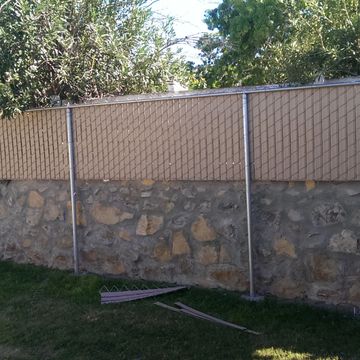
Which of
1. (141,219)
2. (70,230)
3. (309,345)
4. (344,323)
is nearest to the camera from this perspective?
(309,345)

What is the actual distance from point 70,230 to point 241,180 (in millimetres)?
2323

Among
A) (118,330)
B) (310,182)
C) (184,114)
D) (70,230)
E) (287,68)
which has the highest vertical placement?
(287,68)

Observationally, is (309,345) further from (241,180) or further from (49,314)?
(49,314)

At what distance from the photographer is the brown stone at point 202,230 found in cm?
573

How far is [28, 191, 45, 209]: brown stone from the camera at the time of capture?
7055 millimetres

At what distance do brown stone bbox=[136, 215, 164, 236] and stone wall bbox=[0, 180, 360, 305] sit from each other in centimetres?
1

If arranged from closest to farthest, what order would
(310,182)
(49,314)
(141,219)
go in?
(310,182) → (49,314) → (141,219)

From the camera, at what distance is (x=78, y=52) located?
7254 millimetres

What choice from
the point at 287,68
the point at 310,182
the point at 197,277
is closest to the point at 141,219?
the point at 197,277

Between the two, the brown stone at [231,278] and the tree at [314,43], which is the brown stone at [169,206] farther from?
the tree at [314,43]

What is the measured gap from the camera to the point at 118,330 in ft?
16.3

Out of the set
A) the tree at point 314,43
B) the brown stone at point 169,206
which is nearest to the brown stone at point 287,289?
the brown stone at point 169,206

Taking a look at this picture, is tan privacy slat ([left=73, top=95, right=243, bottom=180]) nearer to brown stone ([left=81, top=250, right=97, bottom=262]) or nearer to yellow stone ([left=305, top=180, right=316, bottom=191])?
yellow stone ([left=305, top=180, right=316, bottom=191])

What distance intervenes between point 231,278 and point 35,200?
110 inches
